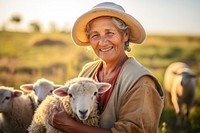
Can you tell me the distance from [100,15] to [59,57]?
13.8m

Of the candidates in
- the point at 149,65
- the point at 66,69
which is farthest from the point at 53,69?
the point at 149,65

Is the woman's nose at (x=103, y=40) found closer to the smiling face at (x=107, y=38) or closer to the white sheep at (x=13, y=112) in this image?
the smiling face at (x=107, y=38)

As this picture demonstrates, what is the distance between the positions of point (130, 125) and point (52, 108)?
0.94m

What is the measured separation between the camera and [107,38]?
399 cm

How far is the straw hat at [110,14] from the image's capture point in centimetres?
392

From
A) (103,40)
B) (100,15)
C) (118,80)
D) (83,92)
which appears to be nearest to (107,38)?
(103,40)

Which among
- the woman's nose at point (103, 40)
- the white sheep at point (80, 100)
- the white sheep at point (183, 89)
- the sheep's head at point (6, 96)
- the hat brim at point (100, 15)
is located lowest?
the white sheep at point (183, 89)

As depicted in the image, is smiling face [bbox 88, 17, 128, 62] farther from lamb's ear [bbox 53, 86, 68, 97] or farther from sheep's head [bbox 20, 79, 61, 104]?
sheep's head [bbox 20, 79, 61, 104]

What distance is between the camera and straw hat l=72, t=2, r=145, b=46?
3918mm

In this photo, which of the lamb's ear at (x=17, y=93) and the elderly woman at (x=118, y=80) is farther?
the lamb's ear at (x=17, y=93)

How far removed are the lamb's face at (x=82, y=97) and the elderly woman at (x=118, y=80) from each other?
0.13m

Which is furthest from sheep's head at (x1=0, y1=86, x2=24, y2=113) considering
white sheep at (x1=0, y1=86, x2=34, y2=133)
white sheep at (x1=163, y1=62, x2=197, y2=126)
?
white sheep at (x1=163, y1=62, x2=197, y2=126)

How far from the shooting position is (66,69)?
15320 mm

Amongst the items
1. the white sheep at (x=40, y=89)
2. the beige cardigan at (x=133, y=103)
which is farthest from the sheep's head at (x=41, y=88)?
the beige cardigan at (x=133, y=103)
